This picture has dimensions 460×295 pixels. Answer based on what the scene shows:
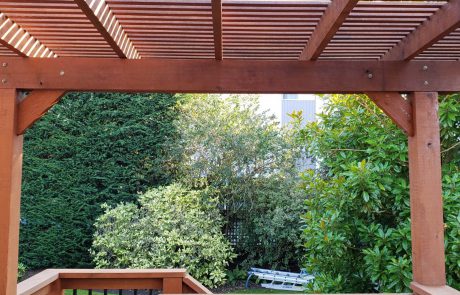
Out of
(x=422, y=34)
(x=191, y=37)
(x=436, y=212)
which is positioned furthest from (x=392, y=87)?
(x=191, y=37)

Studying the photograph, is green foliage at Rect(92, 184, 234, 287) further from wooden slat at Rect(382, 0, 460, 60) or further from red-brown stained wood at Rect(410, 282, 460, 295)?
wooden slat at Rect(382, 0, 460, 60)

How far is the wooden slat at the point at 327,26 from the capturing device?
6.72 ft

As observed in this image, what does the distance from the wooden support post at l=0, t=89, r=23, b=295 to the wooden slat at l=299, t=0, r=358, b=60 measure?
1.89m

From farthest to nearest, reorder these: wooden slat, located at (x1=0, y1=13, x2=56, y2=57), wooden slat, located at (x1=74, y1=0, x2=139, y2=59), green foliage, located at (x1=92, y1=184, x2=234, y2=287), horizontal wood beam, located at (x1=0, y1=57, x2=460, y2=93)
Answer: green foliage, located at (x1=92, y1=184, x2=234, y2=287) → horizontal wood beam, located at (x1=0, y1=57, x2=460, y2=93) → wooden slat, located at (x1=0, y1=13, x2=56, y2=57) → wooden slat, located at (x1=74, y1=0, x2=139, y2=59)

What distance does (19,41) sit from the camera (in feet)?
8.64

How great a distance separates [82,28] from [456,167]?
129 inches

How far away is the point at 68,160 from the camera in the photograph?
8828 mm

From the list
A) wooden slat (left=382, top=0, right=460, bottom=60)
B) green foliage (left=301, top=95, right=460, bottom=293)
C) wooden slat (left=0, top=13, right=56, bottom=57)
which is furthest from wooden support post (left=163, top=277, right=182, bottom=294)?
wooden slat (left=382, top=0, right=460, bottom=60)

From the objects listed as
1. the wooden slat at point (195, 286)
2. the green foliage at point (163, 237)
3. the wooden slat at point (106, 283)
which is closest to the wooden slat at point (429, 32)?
the wooden slat at point (195, 286)

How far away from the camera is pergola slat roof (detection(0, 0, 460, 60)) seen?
7.43ft

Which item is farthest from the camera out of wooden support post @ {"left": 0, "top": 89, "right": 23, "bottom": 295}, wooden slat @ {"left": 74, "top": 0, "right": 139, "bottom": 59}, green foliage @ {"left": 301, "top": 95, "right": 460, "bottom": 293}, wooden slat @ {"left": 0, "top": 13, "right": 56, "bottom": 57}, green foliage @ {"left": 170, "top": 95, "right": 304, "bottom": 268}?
green foliage @ {"left": 170, "top": 95, "right": 304, "bottom": 268}

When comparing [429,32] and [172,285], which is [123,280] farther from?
[429,32]

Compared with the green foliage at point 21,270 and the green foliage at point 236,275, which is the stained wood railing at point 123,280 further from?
the green foliage at point 236,275

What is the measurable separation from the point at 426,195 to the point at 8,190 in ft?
8.60
